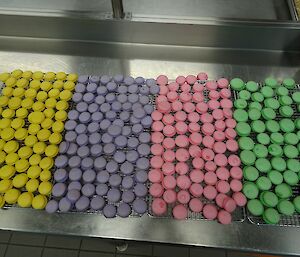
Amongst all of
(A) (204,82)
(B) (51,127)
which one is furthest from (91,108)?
(A) (204,82)

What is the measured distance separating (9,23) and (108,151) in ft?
3.13

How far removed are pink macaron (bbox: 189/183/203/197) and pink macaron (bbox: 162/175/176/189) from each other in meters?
0.07

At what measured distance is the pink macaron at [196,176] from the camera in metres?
1.22

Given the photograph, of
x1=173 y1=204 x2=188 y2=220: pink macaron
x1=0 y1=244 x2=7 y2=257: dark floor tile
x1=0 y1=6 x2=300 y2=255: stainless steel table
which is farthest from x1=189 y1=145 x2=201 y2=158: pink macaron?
x1=0 y1=244 x2=7 y2=257: dark floor tile

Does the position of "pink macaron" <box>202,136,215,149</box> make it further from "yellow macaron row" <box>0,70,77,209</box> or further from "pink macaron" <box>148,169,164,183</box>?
"yellow macaron row" <box>0,70,77,209</box>

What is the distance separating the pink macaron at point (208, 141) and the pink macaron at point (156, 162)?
0.68 ft

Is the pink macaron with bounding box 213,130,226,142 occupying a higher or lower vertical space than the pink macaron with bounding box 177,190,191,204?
higher

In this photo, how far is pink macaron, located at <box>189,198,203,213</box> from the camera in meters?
1.16

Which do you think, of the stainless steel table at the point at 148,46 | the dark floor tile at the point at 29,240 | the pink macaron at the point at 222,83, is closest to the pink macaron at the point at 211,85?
the pink macaron at the point at 222,83

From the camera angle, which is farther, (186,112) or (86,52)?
(86,52)

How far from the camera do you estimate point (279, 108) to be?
140cm

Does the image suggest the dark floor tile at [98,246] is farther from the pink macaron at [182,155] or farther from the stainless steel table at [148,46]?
the stainless steel table at [148,46]

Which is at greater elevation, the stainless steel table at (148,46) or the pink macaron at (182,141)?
the stainless steel table at (148,46)

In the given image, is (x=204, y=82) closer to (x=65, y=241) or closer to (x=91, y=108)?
(x=91, y=108)
